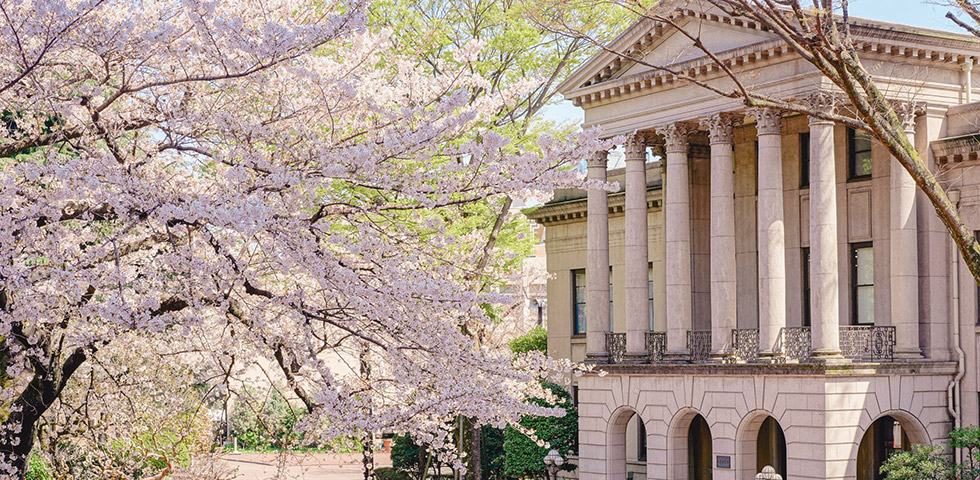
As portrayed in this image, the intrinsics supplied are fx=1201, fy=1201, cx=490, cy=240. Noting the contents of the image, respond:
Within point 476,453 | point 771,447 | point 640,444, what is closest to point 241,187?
point 771,447

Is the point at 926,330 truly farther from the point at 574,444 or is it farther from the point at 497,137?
the point at 497,137

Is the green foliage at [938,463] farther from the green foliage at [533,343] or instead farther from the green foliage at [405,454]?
the green foliage at [405,454]

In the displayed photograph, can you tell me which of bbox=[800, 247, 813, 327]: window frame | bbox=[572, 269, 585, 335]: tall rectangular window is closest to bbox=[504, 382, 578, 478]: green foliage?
bbox=[572, 269, 585, 335]: tall rectangular window

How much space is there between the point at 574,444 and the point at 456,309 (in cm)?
2723

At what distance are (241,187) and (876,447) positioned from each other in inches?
967

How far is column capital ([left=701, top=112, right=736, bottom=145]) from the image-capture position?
32.6 m

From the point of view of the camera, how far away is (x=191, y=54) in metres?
13.5

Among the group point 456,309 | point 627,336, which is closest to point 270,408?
point 627,336

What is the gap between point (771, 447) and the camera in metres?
34.7

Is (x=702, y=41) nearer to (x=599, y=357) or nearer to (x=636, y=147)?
(x=636, y=147)

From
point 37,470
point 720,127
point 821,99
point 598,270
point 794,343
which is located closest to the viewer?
point 37,470

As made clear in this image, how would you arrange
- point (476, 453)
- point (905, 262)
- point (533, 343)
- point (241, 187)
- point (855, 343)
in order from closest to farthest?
point (241, 187) < point (905, 262) < point (855, 343) < point (476, 453) < point (533, 343)

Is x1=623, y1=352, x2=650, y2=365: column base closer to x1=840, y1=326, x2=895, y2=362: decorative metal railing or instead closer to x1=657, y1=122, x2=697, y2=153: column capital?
x1=657, y1=122, x2=697, y2=153: column capital

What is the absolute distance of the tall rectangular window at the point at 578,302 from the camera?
44.5 meters
